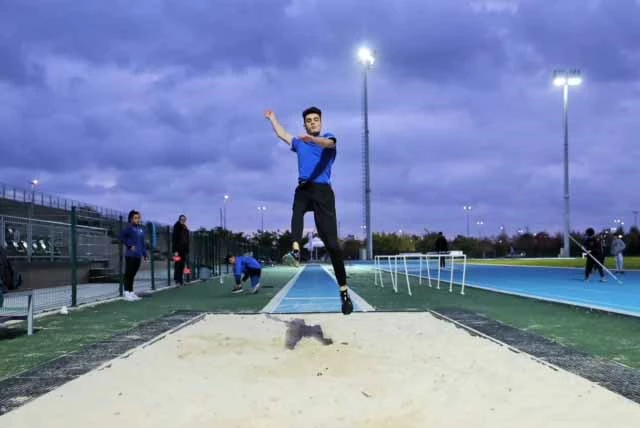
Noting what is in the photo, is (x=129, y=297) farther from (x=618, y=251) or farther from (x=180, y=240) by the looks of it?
(x=618, y=251)

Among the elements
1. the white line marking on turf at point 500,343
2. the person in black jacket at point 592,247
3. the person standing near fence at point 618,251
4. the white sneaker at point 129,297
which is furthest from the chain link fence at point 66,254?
the person standing near fence at point 618,251

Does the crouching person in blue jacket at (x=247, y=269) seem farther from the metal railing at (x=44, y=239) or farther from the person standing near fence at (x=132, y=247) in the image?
the metal railing at (x=44, y=239)

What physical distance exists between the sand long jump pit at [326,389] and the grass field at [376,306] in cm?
152

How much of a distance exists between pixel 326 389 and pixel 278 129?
3404 millimetres

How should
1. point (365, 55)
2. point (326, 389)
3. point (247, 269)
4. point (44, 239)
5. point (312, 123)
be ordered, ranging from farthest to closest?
point (365, 55)
point (247, 269)
point (44, 239)
point (312, 123)
point (326, 389)

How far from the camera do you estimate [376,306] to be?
11844mm

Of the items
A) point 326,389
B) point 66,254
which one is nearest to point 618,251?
point 66,254

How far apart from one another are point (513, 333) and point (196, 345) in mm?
3343

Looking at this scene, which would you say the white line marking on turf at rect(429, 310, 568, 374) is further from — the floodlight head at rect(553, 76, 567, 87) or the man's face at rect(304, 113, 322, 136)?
the floodlight head at rect(553, 76, 567, 87)

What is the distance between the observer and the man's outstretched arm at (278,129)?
22.1 feet

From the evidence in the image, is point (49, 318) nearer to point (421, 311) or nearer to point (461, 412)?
point (421, 311)

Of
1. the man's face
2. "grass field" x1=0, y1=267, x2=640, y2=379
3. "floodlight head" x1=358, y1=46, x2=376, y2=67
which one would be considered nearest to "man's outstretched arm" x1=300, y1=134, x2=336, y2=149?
the man's face

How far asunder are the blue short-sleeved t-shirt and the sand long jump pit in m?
1.66

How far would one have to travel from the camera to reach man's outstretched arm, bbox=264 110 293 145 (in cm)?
675
